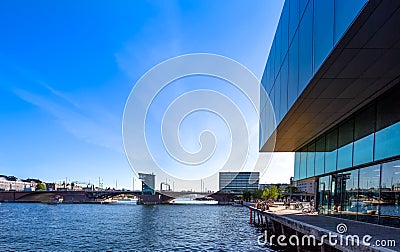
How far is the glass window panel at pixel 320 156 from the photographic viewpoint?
1041 inches

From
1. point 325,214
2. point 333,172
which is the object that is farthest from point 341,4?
point 325,214

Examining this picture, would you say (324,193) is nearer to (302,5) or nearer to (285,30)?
(285,30)

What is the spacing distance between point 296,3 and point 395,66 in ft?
19.7

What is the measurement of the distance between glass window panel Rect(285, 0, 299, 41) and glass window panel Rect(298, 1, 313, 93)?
41.8 inches

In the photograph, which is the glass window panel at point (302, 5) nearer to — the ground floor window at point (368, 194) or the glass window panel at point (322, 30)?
the glass window panel at point (322, 30)

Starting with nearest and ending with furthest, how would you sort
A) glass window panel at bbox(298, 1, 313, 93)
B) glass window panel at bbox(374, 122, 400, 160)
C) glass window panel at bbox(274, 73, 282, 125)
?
glass window panel at bbox(298, 1, 313, 93) → glass window panel at bbox(374, 122, 400, 160) → glass window panel at bbox(274, 73, 282, 125)

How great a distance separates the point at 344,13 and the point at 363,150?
1024 cm

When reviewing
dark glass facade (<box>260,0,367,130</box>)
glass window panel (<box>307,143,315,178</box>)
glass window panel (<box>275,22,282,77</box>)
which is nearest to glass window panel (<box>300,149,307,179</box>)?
glass window panel (<box>307,143,315,178</box>)

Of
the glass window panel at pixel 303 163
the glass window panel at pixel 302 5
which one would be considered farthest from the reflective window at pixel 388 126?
the glass window panel at pixel 303 163

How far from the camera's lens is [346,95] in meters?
16.5

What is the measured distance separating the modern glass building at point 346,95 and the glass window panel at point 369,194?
0.05 meters

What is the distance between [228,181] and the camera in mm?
192625

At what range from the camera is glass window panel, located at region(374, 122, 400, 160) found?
15.6 metres

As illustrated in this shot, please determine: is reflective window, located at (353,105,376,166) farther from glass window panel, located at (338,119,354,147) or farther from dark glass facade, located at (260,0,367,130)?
dark glass facade, located at (260,0,367,130)
